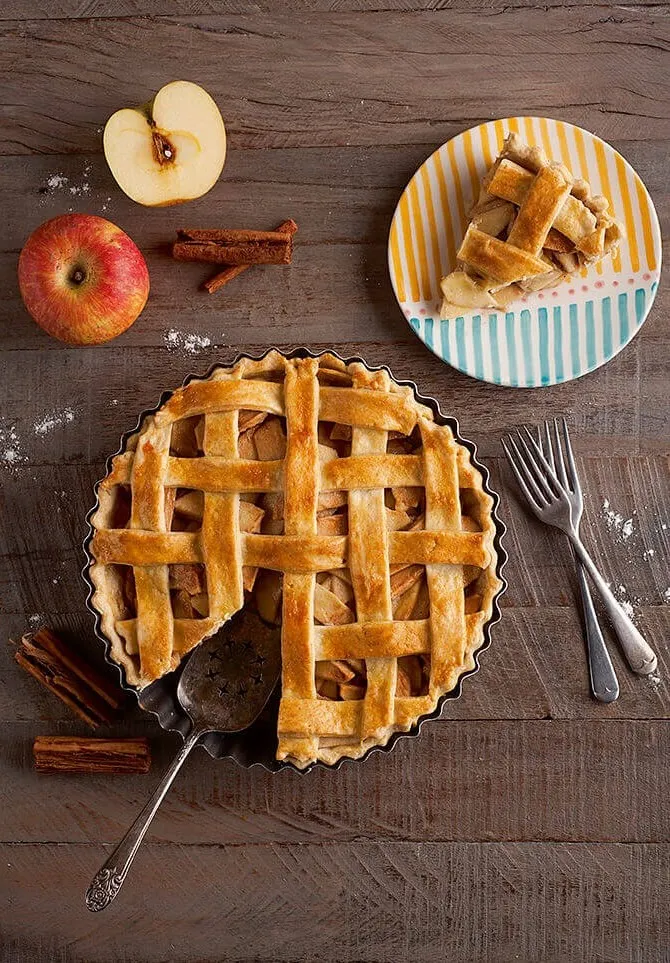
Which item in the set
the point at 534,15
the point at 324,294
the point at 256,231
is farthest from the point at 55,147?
the point at 534,15

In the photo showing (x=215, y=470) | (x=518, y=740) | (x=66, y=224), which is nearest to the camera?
(x=215, y=470)

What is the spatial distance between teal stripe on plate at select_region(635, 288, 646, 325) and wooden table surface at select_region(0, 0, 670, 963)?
0.24 ft

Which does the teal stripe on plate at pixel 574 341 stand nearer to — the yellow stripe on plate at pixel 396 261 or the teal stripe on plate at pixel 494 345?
the teal stripe on plate at pixel 494 345

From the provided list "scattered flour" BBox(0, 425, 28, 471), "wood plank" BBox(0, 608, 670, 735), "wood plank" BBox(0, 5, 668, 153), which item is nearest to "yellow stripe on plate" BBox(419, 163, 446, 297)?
"wood plank" BBox(0, 5, 668, 153)

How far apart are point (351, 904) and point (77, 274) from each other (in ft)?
4.27

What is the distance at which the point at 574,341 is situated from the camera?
169 cm

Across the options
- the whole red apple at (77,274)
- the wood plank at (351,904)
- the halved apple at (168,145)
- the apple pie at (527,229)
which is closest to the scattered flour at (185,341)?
the whole red apple at (77,274)

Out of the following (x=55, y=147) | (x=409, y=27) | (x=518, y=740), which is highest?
(x=409, y=27)

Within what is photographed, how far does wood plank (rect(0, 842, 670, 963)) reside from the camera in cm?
172

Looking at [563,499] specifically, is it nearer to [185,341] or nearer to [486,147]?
[486,147]

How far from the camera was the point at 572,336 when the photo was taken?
5.55 feet

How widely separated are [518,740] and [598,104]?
124 cm

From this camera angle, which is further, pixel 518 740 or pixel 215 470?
pixel 518 740

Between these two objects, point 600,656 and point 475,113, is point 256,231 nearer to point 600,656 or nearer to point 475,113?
point 475,113
